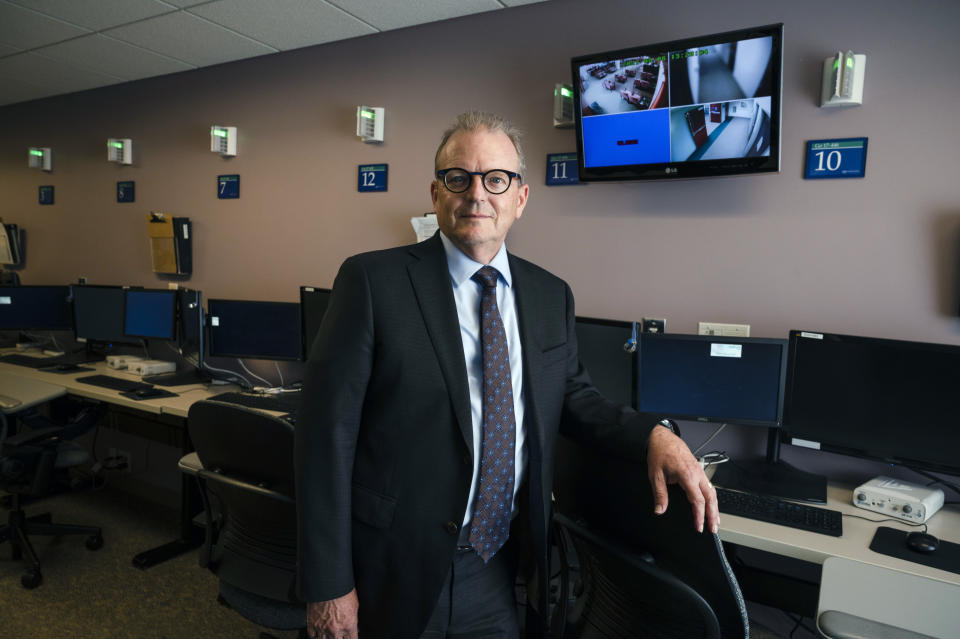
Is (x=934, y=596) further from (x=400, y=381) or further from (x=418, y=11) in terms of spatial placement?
(x=418, y=11)

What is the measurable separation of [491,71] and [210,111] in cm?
190

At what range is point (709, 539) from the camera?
0.96 metres

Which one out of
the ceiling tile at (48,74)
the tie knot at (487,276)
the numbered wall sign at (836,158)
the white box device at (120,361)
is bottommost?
the white box device at (120,361)

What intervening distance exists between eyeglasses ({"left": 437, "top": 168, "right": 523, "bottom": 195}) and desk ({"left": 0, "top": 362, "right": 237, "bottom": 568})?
1969 mm

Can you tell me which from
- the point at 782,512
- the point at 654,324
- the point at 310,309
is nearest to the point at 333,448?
the point at 782,512

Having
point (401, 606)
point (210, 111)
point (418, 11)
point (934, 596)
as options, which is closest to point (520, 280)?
point (401, 606)

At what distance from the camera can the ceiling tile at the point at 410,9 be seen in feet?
8.26

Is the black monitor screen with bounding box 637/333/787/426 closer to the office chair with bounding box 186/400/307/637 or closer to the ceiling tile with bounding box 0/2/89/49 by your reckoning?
the office chair with bounding box 186/400/307/637

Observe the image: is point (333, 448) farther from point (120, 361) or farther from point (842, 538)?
point (120, 361)

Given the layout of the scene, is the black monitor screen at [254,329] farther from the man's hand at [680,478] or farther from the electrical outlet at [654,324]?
the man's hand at [680,478]

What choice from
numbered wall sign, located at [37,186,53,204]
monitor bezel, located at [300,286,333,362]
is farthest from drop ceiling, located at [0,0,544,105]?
monitor bezel, located at [300,286,333,362]

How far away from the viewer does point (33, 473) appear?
2576 mm

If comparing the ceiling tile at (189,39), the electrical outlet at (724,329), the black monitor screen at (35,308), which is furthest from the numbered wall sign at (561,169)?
the black monitor screen at (35,308)

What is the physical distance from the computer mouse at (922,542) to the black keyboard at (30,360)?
4228 mm
